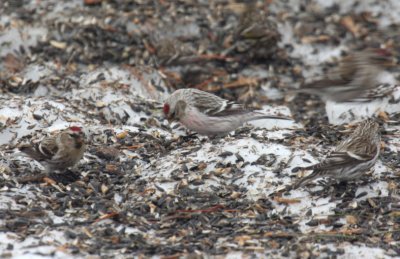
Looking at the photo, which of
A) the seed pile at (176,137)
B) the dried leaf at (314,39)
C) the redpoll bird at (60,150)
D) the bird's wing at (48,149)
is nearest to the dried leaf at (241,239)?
the seed pile at (176,137)

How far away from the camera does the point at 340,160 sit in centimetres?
739

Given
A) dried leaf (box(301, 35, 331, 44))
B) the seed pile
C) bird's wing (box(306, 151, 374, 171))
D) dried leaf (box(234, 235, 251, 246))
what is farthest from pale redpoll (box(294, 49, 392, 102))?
dried leaf (box(234, 235, 251, 246))

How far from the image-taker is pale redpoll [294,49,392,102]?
985 cm

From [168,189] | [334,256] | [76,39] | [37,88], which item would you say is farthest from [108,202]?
[76,39]

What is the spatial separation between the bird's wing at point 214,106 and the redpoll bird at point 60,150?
1580mm

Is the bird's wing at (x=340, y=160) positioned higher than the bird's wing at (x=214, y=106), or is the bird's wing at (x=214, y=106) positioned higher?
the bird's wing at (x=214, y=106)

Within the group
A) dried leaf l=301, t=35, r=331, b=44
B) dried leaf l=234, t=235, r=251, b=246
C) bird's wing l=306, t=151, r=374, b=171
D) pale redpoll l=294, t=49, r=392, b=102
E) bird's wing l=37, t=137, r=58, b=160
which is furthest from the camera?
dried leaf l=301, t=35, r=331, b=44

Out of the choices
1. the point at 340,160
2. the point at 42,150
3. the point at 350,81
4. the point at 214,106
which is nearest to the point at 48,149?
the point at 42,150

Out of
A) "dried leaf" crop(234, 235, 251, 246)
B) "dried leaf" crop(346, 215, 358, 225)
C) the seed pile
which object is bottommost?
"dried leaf" crop(346, 215, 358, 225)

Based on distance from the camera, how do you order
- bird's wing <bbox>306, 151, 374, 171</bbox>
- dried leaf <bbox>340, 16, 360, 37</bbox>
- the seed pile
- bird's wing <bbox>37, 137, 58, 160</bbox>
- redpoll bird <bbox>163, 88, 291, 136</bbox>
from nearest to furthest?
the seed pile < bird's wing <bbox>306, 151, 374, 171</bbox> < bird's wing <bbox>37, 137, 58, 160</bbox> < redpoll bird <bbox>163, 88, 291, 136</bbox> < dried leaf <bbox>340, 16, 360, 37</bbox>

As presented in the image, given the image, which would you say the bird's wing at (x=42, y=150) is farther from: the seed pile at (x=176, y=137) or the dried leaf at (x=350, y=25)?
the dried leaf at (x=350, y=25)

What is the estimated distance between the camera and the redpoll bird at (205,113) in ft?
29.6

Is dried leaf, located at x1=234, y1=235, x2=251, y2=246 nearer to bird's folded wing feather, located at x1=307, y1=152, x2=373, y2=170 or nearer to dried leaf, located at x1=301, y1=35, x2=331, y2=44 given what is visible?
bird's folded wing feather, located at x1=307, y1=152, x2=373, y2=170

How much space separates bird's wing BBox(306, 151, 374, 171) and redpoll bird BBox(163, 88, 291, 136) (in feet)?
5.81
